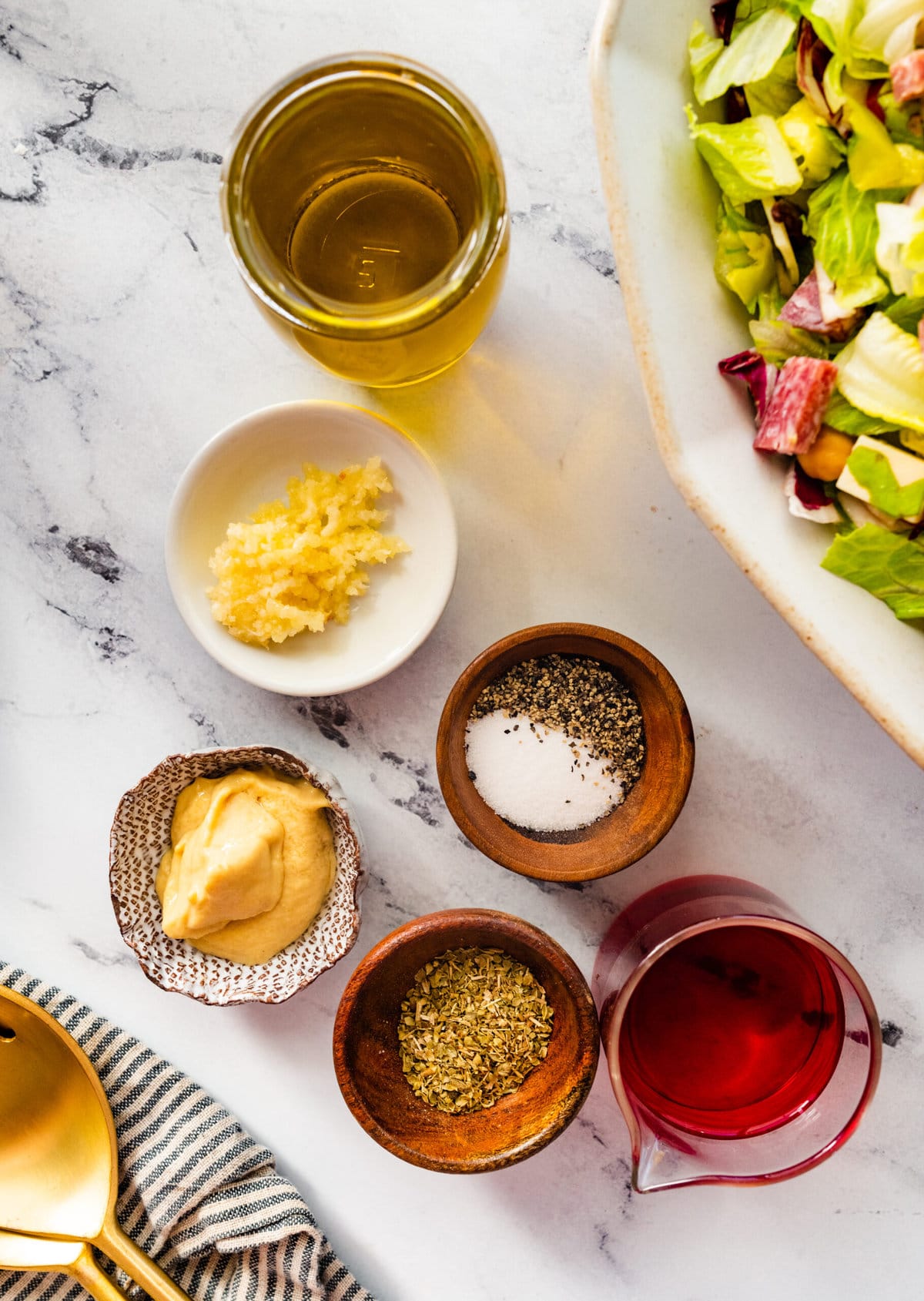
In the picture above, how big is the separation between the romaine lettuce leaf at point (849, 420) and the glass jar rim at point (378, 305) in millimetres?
346

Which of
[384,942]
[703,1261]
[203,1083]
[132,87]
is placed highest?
[132,87]

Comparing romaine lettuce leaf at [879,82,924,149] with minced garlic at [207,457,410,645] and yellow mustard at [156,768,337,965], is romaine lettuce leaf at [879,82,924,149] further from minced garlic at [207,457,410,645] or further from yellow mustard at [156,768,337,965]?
yellow mustard at [156,768,337,965]

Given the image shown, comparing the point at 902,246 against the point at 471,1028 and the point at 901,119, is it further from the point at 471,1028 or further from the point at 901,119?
the point at 471,1028

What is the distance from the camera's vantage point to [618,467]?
4.09ft

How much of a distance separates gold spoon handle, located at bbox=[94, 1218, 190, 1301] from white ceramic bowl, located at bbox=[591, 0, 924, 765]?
3.42ft

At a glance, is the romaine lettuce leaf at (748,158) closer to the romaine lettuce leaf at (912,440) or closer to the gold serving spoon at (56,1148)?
the romaine lettuce leaf at (912,440)

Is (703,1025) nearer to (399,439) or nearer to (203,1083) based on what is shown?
(203,1083)

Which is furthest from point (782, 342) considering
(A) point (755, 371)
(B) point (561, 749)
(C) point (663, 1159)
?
(C) point (663, 1159)

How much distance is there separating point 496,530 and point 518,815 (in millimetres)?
342

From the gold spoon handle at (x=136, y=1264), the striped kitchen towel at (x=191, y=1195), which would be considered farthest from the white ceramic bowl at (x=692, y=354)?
the gold spoon handle at (x=136, y=1264)

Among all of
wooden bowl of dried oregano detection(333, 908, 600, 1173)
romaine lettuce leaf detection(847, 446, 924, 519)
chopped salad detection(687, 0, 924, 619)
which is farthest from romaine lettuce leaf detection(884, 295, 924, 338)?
wooden bowl of dried oregano detection(333, 908, 600, 1173)

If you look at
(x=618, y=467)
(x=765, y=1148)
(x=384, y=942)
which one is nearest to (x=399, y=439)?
(x=618, y=467)

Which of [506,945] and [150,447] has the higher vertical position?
[150,447]

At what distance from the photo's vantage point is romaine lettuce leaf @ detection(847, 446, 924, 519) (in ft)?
2.99
